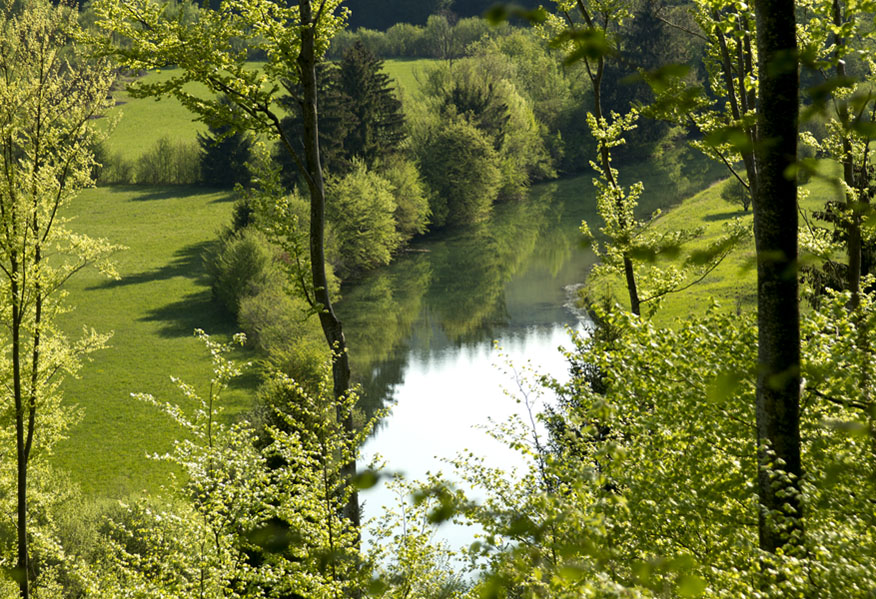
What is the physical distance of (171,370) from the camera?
2455 centimetres

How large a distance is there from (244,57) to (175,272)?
93.5 ft

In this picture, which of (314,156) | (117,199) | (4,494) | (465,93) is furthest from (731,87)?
(117,199)

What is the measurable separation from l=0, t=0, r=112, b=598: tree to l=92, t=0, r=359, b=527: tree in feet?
4.19

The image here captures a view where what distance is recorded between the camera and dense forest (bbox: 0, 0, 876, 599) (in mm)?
3736

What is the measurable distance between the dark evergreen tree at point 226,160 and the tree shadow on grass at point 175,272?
10.2 meters

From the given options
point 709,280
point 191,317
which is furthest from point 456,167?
point 191,317

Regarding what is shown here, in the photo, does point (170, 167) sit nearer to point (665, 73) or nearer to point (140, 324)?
point (140, 324)

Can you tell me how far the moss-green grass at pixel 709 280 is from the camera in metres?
25.6

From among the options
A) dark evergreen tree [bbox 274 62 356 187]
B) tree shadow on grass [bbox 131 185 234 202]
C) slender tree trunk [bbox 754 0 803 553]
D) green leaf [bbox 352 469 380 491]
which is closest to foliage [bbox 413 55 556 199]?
dark evergreen tree [bbox 274 62 356 187]

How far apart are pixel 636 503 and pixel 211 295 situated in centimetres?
2931

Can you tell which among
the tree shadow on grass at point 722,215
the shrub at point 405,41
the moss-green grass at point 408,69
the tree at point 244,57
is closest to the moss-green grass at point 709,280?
the tree shadow on grass at point 722,215

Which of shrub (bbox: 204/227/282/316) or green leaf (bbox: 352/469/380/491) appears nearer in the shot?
green leaf (bbox: 352/469/380/491)

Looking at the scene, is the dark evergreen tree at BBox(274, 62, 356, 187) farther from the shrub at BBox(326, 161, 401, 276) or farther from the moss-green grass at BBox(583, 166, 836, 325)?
the moss-green grass at BBox(583, 166, 836, 325)

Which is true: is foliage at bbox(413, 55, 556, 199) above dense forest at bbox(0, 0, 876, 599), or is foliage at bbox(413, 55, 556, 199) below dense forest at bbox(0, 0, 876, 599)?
above
